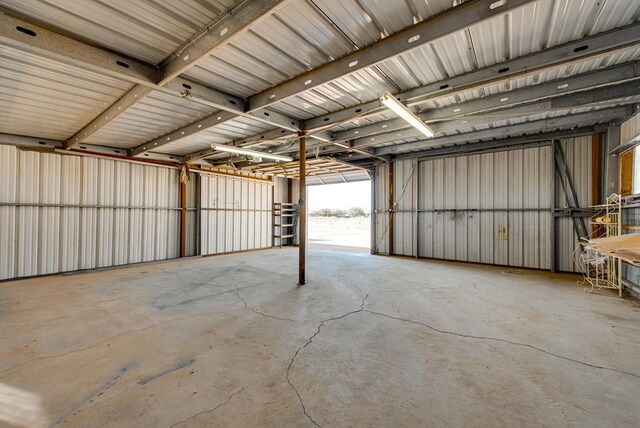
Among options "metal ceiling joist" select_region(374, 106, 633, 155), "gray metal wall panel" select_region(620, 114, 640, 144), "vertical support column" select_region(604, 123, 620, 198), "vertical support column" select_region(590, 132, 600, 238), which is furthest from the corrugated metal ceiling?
"vertical support column" select_region(590, 132, 600, 238)

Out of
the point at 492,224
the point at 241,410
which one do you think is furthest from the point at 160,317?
the point at 492,224

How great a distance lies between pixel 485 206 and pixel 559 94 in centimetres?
455

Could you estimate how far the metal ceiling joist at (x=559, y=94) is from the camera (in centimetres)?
402

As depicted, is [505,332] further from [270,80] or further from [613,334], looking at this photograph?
[270,80]

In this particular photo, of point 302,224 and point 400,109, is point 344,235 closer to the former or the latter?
point 302,224

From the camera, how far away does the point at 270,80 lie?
14.2 feet

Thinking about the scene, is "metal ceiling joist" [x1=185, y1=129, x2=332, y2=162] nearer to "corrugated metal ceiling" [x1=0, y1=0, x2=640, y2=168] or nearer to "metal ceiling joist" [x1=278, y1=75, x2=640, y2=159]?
"corrugated metal ceiling" [x1=0, y1=0, x2=640, y2=168]

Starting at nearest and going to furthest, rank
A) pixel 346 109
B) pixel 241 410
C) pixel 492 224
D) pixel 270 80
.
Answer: pixel 241 410 → pixel 270 80 → pixel 346 109 → pixel 492 224

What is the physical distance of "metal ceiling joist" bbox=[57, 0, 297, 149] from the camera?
2.62 m

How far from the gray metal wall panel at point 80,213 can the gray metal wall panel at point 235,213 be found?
1.26 metres

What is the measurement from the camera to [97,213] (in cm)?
801

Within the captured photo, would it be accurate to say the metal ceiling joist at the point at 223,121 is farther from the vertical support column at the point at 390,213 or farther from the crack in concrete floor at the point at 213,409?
the crack in concrete floor at the point at 213,409

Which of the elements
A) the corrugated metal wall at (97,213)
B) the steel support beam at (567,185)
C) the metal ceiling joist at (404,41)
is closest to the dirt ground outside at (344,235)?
the corrugated metal wall at (97,213)

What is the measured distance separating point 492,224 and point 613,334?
527 centimetres
